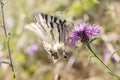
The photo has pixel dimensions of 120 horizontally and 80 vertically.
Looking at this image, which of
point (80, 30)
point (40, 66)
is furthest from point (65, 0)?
point (80, 30)

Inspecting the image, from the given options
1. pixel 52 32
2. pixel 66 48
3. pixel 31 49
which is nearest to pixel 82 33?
pixel 52 32

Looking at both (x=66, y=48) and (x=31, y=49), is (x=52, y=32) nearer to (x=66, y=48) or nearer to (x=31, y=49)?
(x=66, y=48)

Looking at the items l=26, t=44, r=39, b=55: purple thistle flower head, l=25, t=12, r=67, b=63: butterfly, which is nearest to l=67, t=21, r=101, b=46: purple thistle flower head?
l=25, t=12, r=67, b=63: butterfly

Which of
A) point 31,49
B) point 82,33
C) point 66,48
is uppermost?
point 82,33

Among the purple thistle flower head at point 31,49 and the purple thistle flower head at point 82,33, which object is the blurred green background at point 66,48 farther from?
the purple thistle flower head at point 82,33

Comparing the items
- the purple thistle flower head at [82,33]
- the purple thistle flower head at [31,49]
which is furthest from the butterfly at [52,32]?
the purple thistle flower head at [31,49]

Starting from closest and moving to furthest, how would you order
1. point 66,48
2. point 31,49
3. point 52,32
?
point 52,32 → point 66,48 → point 31,49

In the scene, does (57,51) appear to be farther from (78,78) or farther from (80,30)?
(78,78)
